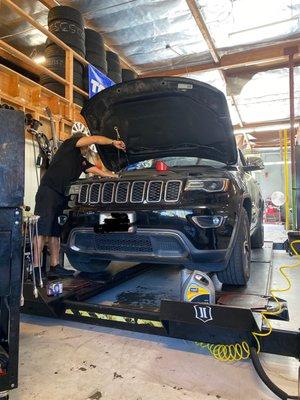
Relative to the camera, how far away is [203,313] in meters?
1.82

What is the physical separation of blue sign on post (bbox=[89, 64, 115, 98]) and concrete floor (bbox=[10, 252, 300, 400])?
14.5 feet

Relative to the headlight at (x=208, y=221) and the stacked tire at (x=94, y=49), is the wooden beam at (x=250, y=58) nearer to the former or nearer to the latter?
the stacked tire at (x=94, y=49)

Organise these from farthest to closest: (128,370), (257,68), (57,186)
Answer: (257,68) → (57,186) → (128,370)

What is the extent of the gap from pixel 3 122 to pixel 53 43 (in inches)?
180

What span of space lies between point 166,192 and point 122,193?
38 centimetres

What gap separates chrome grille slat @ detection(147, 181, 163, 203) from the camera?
2.37 metres

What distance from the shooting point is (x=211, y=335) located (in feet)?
6.13

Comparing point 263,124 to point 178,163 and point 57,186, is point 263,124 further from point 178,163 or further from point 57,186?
point 57,186

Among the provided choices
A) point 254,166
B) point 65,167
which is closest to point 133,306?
point 65,167

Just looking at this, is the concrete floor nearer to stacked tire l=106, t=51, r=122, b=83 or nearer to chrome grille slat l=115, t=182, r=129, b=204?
chrome grille slat l=115, t=182, r=129, b=204

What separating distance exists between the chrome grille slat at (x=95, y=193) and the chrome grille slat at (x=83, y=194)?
53 millimetres

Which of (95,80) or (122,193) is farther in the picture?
(95,80)

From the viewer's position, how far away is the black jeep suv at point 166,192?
226 cm

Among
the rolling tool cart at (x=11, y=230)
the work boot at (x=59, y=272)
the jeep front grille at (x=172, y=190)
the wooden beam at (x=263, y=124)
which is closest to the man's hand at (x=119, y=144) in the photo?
the jeep front grille at (x=172, y=190)
